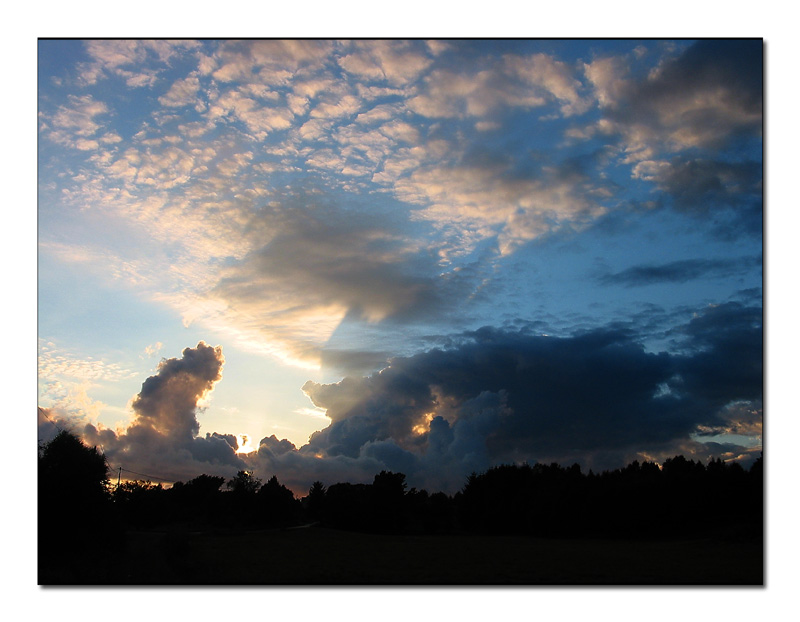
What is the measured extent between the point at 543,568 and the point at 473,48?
1107 centimetres

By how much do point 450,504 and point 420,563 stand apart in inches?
439

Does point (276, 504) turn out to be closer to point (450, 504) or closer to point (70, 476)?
point (450, 504)

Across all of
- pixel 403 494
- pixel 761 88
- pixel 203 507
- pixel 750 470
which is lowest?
pixel 203 507

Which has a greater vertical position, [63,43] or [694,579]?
[63,43]

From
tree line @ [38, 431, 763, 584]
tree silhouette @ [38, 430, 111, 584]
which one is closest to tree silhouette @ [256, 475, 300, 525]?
tree line @ [38, 431, 763, 584]

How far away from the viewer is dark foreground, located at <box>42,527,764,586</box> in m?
10.7

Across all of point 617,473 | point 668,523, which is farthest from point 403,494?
point 668,523

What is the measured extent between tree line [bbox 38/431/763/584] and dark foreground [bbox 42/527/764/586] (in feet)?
3.05

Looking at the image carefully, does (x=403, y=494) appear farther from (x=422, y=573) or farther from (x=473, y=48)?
(x=473, y=48)

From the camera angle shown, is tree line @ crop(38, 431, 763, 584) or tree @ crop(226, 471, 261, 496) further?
tree @ crop(226, 471, 261, 496)

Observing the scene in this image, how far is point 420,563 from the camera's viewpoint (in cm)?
1201

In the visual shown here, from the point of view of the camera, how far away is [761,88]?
37.4 ft

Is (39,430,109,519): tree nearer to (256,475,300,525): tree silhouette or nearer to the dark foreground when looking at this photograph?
the dark foreground

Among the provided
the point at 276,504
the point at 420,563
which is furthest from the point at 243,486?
the point at 420,563
